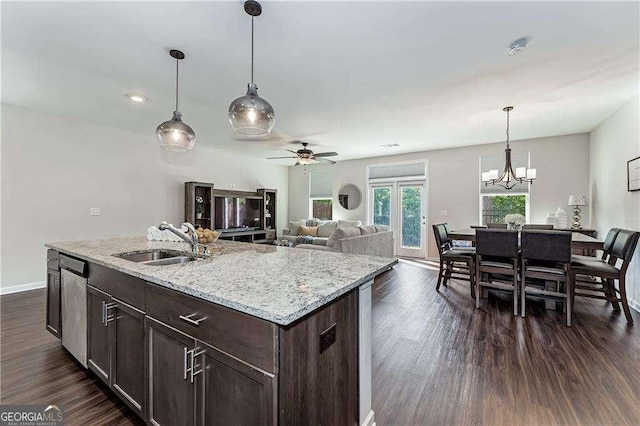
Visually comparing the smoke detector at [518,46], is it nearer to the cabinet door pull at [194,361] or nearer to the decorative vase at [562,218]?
the cabinet door pull at [194,361]

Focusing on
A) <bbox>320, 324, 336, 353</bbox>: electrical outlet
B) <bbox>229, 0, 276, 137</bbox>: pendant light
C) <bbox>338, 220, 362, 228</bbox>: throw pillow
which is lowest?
<bbox>320, 324, 336, 353</bbox>: electrical outlet

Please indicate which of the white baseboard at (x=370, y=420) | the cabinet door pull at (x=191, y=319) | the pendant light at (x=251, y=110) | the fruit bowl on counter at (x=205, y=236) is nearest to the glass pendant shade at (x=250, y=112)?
the pendant light at (x=251, y=110)

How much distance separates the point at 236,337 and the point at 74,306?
183 cm

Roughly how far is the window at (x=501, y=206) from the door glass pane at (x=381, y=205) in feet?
7.06

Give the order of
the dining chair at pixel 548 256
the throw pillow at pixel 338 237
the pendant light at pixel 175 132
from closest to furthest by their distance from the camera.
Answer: the pendant light at pixel 175 132
the dining chair at pixel 548 256
the throw pillow at pixel 338 237

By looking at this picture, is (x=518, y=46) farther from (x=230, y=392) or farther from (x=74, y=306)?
(x=74, y=306)

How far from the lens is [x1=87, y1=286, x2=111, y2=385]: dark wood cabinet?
1740mm

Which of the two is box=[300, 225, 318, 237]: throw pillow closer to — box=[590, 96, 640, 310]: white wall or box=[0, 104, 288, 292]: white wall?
box=[0, 104, 288, 292]: white wall

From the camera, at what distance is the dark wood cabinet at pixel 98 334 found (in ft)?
5.71

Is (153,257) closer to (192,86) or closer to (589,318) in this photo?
(192,86)

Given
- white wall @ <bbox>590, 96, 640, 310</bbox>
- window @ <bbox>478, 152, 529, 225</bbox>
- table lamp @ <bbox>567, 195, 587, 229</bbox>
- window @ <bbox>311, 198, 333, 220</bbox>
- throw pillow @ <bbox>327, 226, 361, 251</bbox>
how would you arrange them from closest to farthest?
white wall @ <bbox>590, 96, 640, 310</bbox>
throw pillow @ <bbox>327, 226, 361, 251</bbox>
table lamp @ <bbox>567, 195, 587, 229</bbox>
window @ <bbox>478, 152, 529, 225</bbox>
window @ <bbox>311, 198, 333, 220</bbox>

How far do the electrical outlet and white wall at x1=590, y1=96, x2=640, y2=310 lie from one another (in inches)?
163

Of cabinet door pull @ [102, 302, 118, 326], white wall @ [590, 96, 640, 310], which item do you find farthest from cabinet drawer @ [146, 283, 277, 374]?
white wall @ [590, 96, 640, 310]

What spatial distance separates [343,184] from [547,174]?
14.6ft
